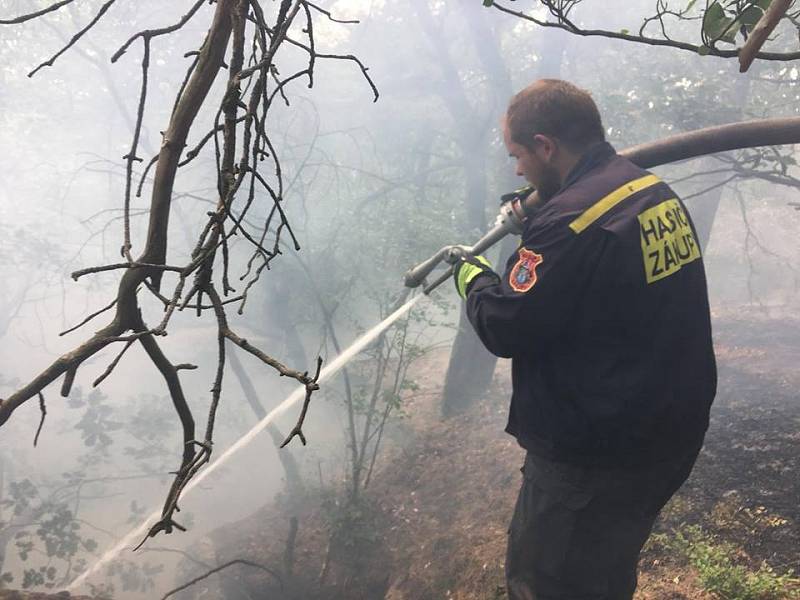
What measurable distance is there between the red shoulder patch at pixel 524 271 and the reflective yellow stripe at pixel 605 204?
0.16 metres

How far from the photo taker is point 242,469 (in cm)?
1034

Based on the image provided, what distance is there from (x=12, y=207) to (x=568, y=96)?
19196 millimetres

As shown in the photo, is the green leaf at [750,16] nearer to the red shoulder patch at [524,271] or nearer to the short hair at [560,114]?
the short hair at [560,114]

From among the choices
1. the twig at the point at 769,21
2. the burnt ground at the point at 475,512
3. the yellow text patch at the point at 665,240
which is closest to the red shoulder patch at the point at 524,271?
the yellow text patch at the point at 665,240

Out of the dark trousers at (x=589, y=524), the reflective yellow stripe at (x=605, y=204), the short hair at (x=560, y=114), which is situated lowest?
the dark trousers at (x=589, y=524)

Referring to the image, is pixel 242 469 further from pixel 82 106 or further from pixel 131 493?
pixel 82 106

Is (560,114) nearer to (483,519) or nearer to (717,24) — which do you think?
(717,24)

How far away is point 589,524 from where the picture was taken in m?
1.85

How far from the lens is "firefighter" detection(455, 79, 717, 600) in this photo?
1.66 m

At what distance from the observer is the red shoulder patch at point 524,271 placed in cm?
170

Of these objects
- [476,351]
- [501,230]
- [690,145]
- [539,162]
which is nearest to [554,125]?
[539,162]

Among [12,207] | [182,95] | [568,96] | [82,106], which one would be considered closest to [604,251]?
[568,96]

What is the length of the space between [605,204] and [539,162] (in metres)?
0.43

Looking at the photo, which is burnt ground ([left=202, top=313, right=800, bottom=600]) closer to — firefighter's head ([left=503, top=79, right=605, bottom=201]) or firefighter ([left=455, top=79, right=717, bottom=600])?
firefighter ([left=455, top=79, right=717, bottom=600])
